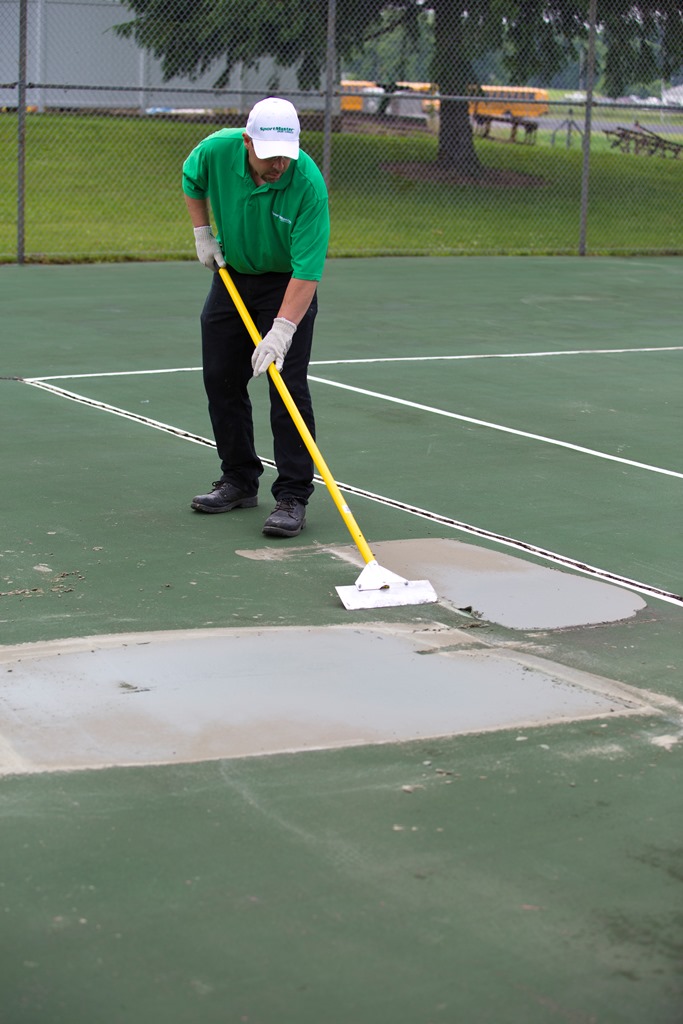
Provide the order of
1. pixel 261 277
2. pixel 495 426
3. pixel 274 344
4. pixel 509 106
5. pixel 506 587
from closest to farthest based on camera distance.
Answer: pixel 506 587 < pixel 274 344 < pixel 261 277 < pixel 495 426 < pixel 509 106

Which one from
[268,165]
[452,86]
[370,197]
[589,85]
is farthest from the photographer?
[452,86]

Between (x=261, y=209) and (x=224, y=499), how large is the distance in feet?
4.49

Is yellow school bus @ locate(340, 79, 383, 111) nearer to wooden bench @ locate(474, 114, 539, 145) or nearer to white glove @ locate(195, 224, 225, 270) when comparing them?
wooden bench @ locate(474, 114, 539, 145)

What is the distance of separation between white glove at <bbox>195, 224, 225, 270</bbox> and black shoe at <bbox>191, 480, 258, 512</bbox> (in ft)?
3.42

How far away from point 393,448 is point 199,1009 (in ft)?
18.5

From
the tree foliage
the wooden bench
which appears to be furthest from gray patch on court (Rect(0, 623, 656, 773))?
→ the wooden bench

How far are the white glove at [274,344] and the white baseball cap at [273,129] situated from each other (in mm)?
717

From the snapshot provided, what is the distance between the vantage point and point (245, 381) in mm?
7090

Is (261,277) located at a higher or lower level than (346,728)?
higher

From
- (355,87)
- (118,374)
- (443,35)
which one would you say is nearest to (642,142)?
(443,35)

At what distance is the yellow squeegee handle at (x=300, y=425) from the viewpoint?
6.10 metres

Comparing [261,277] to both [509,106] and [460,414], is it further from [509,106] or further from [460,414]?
[509,106]

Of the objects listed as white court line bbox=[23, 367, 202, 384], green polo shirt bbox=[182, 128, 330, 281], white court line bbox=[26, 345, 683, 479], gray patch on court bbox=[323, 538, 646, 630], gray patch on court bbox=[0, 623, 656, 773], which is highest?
green polo shirt bbox=[182, 128, 330, 281]

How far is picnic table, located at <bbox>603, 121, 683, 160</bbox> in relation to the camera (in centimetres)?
2953
